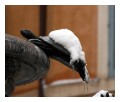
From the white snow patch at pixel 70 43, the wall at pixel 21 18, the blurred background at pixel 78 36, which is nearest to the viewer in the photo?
the white snow patch at pixel 70 43

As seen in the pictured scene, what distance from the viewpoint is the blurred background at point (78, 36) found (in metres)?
9.86

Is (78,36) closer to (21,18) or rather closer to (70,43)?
(21,18)

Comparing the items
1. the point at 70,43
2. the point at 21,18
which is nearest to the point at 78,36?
the point at 21,18

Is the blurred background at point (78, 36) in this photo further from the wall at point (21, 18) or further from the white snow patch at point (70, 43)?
the white snow patch at point (70, 43)

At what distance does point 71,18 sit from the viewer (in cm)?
1050

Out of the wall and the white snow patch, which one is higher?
the wall

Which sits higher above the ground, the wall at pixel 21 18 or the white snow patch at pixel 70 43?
the wall at pixel 21 18

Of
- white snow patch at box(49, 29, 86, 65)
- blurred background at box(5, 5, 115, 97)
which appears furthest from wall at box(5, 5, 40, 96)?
white snow patch at box(49, 29, 86, 65)

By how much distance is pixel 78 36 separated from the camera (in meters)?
10.1

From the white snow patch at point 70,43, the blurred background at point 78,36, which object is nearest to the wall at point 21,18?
the blurred background at point 78,36

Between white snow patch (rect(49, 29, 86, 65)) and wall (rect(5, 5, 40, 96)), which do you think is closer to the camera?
white snow patch (rect(49, 29, 86, 65))

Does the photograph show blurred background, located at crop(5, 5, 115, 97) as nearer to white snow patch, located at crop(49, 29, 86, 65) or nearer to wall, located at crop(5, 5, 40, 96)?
wall, located at crop(5, 5, 40, 96)

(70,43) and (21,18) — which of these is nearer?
(70,43)

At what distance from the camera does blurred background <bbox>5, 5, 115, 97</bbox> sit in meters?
9.86
